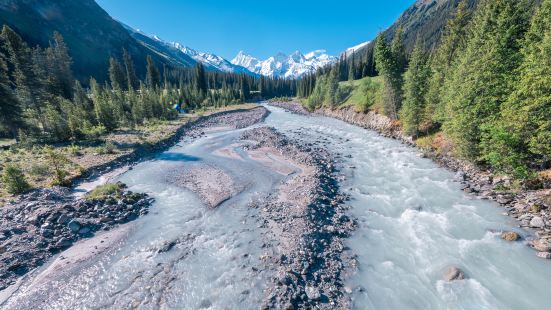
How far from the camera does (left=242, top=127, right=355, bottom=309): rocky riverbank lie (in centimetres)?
1081

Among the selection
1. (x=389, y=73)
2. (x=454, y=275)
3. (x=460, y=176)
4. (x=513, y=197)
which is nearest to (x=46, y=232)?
(x=454, y=275)

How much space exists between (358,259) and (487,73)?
20822 millimetres

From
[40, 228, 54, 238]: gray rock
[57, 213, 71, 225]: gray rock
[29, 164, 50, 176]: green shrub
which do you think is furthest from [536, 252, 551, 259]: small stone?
[29, 164, 50, 176]: green shrub

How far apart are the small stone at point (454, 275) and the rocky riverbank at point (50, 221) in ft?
70.6

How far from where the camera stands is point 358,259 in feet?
43.2

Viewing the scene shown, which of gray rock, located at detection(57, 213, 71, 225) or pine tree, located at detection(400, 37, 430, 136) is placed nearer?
gray rock, located at detection(57, 213, 71, 225)

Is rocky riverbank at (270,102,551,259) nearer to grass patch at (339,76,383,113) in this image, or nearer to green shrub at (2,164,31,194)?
grass patch at (339,76,383,113)

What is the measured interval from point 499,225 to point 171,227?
2353cm

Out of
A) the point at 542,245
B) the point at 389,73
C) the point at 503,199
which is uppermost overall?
the point at 389,73

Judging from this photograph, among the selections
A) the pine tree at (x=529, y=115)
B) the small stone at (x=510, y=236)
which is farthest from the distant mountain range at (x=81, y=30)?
the small stone at (x=510, y=236)

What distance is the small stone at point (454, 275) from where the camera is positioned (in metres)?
11.6

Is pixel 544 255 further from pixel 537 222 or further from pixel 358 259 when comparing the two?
pixel 358 259

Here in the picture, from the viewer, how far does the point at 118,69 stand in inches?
3334

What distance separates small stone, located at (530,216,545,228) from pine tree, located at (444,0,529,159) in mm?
8286
